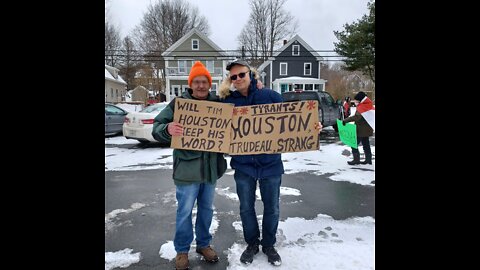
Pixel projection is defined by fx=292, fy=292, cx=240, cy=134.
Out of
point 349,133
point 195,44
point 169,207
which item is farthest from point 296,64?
point 169,207

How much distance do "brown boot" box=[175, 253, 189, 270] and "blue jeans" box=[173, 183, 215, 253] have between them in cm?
5

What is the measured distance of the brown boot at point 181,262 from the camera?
9.14ft

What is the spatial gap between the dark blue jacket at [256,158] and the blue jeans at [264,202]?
6 centimetres

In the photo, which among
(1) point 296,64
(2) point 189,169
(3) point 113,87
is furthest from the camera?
(3) point 113,87

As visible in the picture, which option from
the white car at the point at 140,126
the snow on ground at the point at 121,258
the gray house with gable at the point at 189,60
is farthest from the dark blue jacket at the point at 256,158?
the gray house with gable at the point at 189,60

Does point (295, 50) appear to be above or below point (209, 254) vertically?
above

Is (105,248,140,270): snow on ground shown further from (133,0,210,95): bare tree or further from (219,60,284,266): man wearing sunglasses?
(133,0,210,95): bare tree

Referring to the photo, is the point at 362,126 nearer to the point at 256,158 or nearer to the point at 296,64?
the point at 256,158

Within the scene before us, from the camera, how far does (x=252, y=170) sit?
279cm

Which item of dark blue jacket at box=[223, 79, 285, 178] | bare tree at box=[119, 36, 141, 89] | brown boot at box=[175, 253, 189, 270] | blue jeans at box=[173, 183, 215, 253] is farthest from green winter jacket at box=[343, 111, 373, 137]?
bare tree at box=[119, 36, 141, 89]

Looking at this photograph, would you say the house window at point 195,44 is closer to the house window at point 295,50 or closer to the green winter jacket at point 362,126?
the house window at point 295,50

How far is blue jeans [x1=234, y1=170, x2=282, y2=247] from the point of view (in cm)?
281

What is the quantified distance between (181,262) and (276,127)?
1.58 meters
